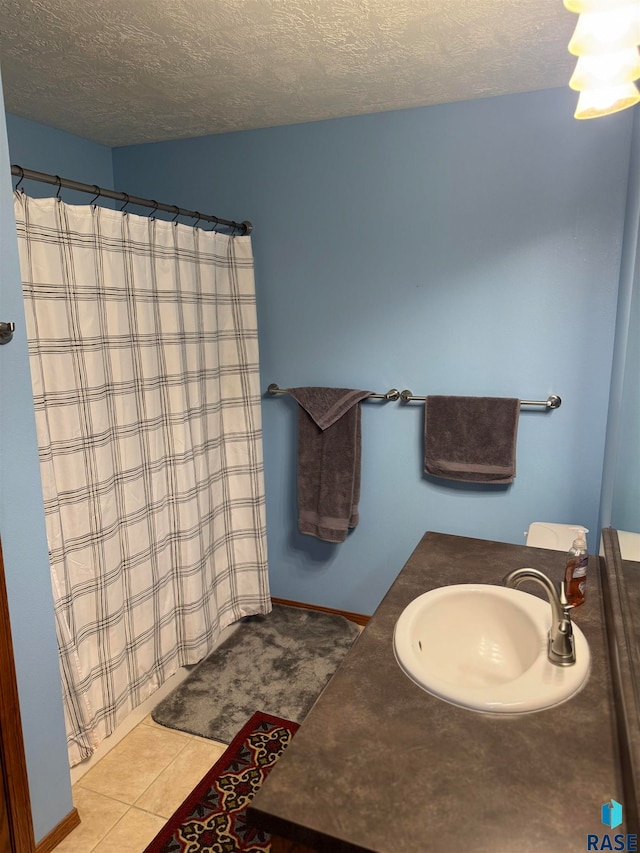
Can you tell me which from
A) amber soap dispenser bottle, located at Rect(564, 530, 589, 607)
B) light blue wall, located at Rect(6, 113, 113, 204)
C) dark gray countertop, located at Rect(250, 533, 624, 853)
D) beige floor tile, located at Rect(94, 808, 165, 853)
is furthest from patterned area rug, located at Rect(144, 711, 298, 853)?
light blue wall, located at Rect(6, 113, 113, 204)

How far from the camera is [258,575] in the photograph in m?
2.77

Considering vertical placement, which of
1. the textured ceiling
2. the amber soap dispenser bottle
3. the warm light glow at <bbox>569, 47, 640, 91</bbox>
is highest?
the textured ceiling

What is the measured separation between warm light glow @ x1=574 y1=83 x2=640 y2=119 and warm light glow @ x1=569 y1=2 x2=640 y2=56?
0.26 feet

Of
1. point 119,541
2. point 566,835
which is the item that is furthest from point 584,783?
point 119,541

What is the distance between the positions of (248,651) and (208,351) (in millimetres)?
1336

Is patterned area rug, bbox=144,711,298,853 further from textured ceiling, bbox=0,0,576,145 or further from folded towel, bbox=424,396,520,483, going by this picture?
textured ceiling, bbox=0,0,576,145

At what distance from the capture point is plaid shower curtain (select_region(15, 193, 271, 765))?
5.81ft

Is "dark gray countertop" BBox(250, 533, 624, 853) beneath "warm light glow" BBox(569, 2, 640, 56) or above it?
beneath

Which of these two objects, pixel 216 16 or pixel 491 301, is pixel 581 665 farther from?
pixel 216 16

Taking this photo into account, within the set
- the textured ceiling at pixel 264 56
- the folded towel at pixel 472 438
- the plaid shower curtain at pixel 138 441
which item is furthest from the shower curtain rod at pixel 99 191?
the folded towel at pixel 472 438

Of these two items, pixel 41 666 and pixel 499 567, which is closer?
pixel 41 666

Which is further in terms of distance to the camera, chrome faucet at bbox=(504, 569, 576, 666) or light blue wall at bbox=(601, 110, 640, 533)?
light blue wall at bbox=(601, 110, 640, 533)

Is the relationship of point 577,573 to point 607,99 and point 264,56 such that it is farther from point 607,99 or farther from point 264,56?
point 264,56

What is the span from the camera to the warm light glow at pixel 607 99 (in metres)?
0.87
